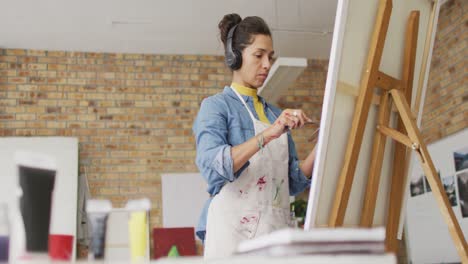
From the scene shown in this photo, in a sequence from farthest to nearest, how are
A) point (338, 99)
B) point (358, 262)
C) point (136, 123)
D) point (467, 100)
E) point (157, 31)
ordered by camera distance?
point (136, 123) → point (157, 31) → point (467, 100) → point (338, 99) → point (358, 262)

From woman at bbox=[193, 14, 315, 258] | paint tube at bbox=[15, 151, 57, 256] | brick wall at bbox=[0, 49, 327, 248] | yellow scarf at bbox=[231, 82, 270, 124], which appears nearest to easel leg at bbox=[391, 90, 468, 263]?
woman at bbox=[193, 14, 315, 258]

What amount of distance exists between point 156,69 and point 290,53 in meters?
1.33

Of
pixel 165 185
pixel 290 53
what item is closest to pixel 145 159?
Result: pixel 165 185

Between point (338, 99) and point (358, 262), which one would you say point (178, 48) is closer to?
point (338, 99)

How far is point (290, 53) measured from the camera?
248 inches

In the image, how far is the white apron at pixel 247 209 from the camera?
1896 mm

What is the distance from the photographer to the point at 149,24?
217 inches

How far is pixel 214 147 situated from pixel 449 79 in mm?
3933

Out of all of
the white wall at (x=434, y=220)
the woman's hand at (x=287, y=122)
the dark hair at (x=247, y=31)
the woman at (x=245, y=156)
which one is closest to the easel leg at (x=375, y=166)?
the woman at (x=245, y=156)

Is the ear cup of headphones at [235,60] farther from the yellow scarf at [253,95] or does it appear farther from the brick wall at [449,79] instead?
the brick wall at [449,79]

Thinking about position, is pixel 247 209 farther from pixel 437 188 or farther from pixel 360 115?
pixel 437 188

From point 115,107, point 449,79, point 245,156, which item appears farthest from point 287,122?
point 115,107

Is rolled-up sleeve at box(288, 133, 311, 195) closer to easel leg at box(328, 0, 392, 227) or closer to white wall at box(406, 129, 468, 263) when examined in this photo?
easel leg at box(328, 0, 392, 227)

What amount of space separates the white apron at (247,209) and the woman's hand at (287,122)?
0.21 metres
